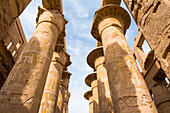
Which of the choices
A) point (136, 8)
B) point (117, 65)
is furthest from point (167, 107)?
point (136, 8)

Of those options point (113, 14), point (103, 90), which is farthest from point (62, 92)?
point (113, 14)

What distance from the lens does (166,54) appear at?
3096mm

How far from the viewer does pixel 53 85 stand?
291 inches

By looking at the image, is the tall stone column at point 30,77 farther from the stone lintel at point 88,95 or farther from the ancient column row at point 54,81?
the stone lintel at point 88,95

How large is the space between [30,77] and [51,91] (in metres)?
3.76

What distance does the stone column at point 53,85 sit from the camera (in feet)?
21.2

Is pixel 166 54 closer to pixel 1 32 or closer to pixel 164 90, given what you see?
pixel 1 32

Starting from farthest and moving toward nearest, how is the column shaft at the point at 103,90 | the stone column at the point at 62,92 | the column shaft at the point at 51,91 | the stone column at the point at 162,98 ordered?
the stone column at the point at 62,92
the column shaft at the point at 103,90
the stone column at the point at 162,98
the column shaft at the point at 51,91

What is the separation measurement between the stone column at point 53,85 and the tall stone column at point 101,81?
2.23 m

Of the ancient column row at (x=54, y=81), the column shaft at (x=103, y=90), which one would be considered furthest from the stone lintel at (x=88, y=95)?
the column shaft at (x=103, y=90)

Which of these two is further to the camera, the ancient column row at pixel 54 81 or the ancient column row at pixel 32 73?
the ancient column row at pixel 54 81

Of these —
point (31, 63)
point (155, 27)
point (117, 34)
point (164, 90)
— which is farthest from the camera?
point (164, 90)

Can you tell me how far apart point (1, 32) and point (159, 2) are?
4043 mm

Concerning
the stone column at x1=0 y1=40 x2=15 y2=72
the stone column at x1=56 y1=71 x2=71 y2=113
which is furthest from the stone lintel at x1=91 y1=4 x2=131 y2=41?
the stone column at x1=0 y1=40 x2=15 y2=72
